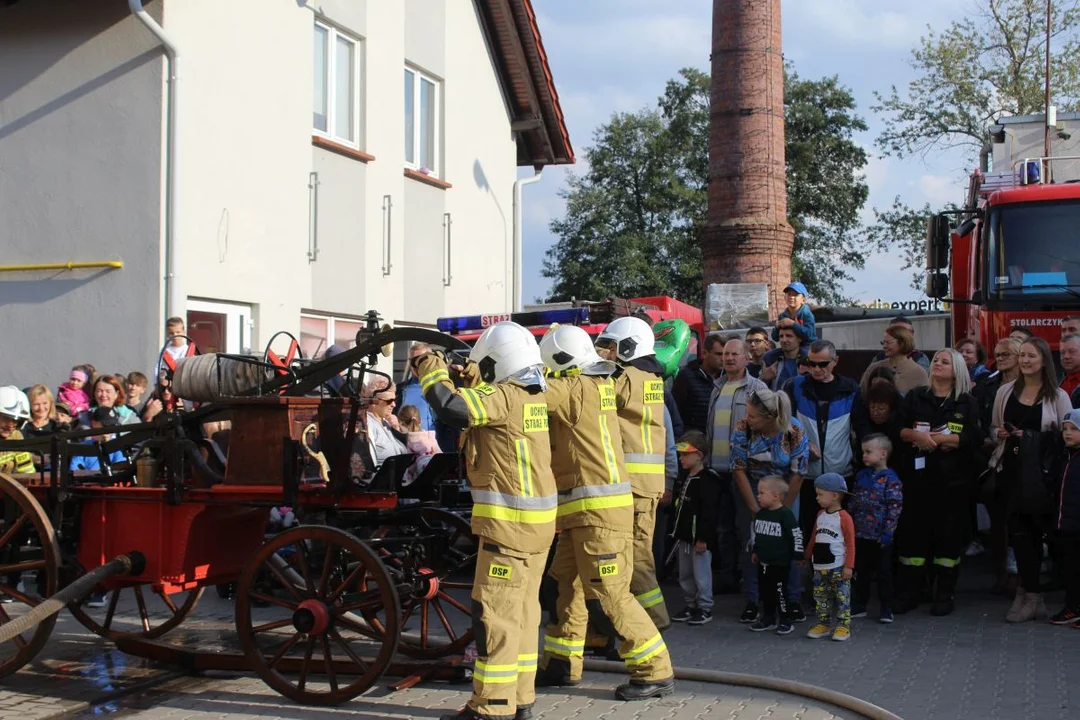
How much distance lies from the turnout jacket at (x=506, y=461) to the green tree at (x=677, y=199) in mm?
33788

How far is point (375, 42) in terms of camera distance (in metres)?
16.2

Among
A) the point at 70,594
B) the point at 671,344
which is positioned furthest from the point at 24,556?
the point at 671,344

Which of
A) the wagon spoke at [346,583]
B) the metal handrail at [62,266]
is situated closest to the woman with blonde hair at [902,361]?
the wagon spoke at [346,583]

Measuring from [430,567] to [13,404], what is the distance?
3.64m

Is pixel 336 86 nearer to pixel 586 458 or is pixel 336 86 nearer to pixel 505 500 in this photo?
pixel 586 458

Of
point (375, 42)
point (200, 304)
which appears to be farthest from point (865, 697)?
point (375, 42)

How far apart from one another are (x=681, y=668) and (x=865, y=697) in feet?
3.40

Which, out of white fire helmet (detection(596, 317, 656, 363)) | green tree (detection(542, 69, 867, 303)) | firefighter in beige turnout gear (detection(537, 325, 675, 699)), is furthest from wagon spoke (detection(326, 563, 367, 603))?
green tree (detection(542, 69, 867, 303))

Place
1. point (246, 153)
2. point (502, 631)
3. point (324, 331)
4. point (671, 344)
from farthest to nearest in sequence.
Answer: point (324, 331)
point (246, 153)
point (671, 344)
point (502, 631)

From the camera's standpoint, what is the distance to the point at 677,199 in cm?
4138

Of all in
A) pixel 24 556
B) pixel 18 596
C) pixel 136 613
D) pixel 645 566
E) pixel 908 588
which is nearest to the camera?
pixel 18 596

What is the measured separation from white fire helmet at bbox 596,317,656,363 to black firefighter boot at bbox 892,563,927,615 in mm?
A: 2788

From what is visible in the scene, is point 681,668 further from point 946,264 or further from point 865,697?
point 946,264

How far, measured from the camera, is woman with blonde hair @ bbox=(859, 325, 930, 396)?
30.3 ft
